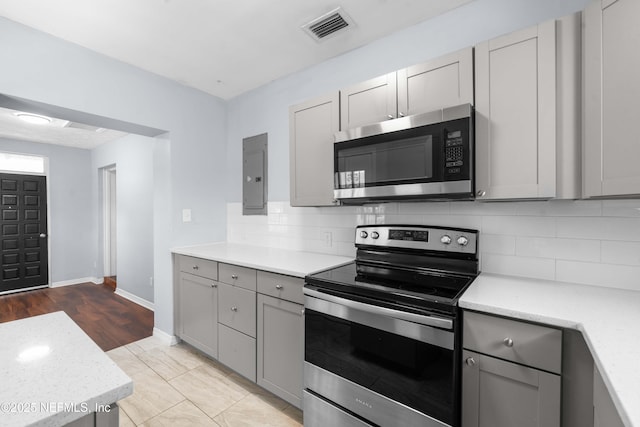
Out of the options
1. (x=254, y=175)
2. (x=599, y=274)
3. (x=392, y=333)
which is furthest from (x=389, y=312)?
(x=254, y=175)

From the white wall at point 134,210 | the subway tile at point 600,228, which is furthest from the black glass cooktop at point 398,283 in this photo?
the white wall at point 134,210

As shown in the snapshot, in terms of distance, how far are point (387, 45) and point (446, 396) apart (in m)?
2.18

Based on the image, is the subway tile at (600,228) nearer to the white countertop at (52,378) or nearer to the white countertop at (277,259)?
the white countertop at (277,259)

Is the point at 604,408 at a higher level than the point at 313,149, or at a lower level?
lower

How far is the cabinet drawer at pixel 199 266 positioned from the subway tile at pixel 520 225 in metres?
1.98

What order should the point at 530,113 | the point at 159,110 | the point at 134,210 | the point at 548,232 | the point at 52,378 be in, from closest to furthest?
the point at 52,378
the point at 530,113
the point at 548,232
the point at 159,110
the point at 134,210

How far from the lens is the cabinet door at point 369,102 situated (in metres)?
1.73

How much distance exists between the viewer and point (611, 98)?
1114 mm

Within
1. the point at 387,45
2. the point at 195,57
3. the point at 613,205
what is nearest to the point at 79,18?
the point at 195,57

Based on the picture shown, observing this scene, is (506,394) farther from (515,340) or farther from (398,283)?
(398,283)

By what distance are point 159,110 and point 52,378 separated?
2660 mm

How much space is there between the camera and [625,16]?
42.6 inches

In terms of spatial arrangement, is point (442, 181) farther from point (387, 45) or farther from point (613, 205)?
point (387, 45)

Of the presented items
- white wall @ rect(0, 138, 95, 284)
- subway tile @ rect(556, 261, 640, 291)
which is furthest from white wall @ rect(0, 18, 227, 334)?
white wall @ rect(0, 138, 95, 284)
